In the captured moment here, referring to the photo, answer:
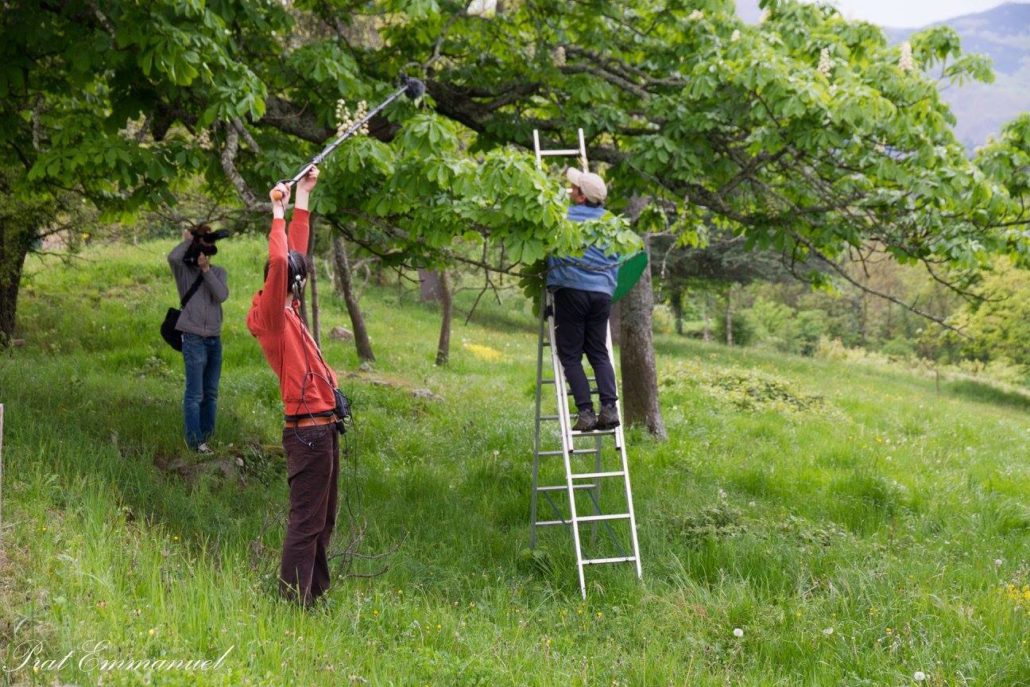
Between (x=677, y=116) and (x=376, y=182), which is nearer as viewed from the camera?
(x=376, y=182)

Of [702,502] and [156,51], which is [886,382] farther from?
[156,51]

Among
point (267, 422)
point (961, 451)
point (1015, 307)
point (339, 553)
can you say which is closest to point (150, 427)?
point (267, 422)

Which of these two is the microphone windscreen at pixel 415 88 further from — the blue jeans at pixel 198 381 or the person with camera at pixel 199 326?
the blue jeans at pixel 198 381

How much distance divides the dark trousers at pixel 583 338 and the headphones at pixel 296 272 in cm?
231

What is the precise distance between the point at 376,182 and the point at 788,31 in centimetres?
415

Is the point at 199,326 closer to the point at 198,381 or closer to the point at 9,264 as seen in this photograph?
the point at 198,381

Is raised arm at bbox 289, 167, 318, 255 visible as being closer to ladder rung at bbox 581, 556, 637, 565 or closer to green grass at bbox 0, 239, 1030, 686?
green grass at bbox 0, 239, 1030, 686

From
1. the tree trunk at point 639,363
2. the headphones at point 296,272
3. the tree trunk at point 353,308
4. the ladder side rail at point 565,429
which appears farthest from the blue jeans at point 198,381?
the tree trunk at point 639,363

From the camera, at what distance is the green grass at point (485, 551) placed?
4738mm

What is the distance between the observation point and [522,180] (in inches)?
240

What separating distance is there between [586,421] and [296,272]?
8.79 feet

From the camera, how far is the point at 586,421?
6738 mm

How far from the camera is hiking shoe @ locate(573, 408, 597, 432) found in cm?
674

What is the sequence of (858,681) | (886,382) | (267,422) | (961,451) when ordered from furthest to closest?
(886,382)
(961,451)
(267,422)
(858,681)
